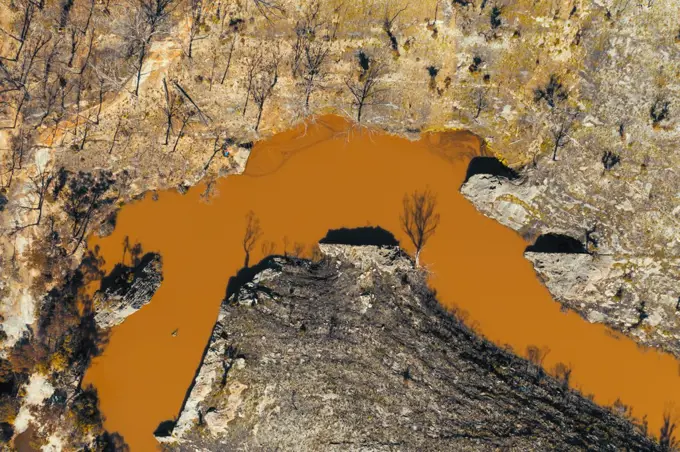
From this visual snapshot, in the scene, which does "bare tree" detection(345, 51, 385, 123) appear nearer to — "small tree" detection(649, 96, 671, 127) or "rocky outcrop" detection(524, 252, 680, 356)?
"rocky outcrop" detection(524, 252, 680, 356)

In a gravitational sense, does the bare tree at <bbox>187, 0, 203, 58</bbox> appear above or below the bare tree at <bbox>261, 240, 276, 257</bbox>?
above

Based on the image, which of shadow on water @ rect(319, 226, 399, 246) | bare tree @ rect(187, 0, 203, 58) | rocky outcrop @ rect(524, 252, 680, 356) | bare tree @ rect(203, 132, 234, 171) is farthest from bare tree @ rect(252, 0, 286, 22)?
rocky outcrop @ rect(524, 252, 680, 356)

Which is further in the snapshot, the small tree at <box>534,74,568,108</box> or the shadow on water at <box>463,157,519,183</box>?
the shadow on water at <box>463,157,519,183</box>

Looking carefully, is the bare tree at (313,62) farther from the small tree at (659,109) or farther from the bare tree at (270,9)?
the small tree at (659,109)

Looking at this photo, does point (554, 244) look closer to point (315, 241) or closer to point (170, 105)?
point (315, 241)

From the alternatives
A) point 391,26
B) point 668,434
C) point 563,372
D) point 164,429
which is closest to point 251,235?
point 164,429

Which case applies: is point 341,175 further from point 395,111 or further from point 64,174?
point 64,174

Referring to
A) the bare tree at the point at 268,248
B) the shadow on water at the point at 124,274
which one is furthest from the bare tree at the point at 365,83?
the shadow on water at the point at 124,274
